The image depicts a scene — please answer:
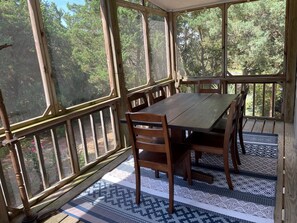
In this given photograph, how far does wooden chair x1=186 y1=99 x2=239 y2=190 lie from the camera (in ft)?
7.36

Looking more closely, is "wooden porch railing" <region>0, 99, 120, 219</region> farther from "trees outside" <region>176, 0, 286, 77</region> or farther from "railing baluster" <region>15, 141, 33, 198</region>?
"trees outside" <region>176, 0, 286, 77</region>

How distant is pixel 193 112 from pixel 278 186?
1165mm

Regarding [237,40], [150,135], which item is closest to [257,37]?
[237,40]

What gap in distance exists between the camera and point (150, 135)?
2.05 meters

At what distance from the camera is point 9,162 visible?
219 centimetres

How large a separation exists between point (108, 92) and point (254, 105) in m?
3.08

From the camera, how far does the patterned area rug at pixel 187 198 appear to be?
Answer: 2.06m

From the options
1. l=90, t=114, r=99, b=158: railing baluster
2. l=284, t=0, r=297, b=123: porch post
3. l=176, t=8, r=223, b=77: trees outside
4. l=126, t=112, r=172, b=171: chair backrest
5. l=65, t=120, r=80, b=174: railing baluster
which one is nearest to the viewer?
l=126, t=112, r=172, b=171: chair backrest

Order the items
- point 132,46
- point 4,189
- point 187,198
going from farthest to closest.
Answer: point 132,46, point 187,198, point 4,189

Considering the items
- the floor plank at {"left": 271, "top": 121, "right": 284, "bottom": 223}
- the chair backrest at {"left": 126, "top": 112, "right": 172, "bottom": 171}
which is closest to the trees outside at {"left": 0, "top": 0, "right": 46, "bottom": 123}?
the chair backrest at {"left": 126, "top": 112, "right": 172, "bottom": 171}

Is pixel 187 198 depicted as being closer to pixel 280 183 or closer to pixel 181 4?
pixel 280 183

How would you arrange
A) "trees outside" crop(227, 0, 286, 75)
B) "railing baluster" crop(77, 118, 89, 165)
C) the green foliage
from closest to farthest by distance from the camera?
"railing baluster" crop(77, 118, 89, 165), the green foliage, "trees outside" crop(227, 0, 286, 75)

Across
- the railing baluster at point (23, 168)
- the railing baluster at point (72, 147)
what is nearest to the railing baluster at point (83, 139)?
the railing baluster at point (72, 147)

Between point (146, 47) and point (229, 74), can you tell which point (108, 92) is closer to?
point (146, 47)
